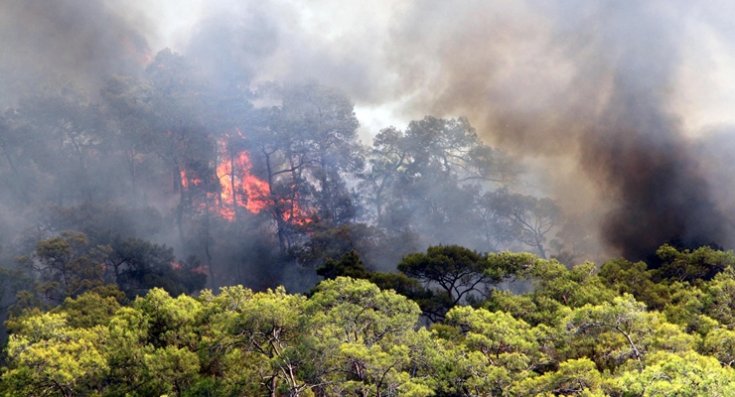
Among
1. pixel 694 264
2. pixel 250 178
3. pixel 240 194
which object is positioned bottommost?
pixel 694 264

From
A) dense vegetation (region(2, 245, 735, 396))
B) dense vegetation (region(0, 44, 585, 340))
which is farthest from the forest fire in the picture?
dense vegetation (region(2, 245, 735, 396))

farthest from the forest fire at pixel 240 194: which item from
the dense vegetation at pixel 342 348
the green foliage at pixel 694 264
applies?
the dense vegetation at pixel 342 348

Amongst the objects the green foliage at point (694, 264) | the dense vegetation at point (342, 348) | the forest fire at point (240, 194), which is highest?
the forest fire at point (240, 194)

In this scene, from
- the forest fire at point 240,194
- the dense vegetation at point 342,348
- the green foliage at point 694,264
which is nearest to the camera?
the dense vegetation at point 342,348

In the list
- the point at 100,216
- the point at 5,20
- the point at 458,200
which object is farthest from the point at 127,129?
the point at 458,200

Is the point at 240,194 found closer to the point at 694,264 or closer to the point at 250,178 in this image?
the point at 250,178

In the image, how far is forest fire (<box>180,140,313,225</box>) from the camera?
293ft

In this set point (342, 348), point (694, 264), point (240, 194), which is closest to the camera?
point (342, 348)

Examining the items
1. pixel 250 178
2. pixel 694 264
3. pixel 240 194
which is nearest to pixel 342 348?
pixel 694 264

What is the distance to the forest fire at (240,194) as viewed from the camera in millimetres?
89375

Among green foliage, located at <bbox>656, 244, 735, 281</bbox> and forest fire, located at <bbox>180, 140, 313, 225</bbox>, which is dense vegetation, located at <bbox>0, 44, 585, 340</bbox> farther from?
green foliage, located at <bbox>656, 244, 735, 281</bbox>

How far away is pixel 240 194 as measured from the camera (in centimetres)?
9325

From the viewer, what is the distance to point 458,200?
291 ft

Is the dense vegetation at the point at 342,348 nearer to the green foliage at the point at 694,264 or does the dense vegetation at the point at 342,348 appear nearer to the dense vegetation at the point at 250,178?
the green foliage at the point at 694,264
